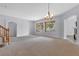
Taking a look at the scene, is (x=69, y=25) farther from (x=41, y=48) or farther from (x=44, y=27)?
(x=41, y=48)

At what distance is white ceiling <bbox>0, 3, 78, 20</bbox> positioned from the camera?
2.51 metres

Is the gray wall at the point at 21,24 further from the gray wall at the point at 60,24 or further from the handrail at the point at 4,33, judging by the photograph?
the gray wall at the point at 60,24

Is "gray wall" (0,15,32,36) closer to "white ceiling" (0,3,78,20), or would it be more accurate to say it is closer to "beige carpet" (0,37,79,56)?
"white ceiling" (0,3,78,20)

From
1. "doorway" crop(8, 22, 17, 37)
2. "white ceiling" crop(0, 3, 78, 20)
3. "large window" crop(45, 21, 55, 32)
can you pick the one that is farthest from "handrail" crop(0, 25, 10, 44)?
"large window" crop(45, 21, 55, 32)

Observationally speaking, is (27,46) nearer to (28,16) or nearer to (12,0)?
(28,16)

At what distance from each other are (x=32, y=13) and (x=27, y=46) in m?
0.66

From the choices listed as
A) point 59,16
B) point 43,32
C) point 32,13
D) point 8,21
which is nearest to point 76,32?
point 59,16

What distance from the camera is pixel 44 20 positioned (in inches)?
108

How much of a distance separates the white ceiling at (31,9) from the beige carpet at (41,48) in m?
0.49

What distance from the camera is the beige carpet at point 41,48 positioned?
242 cm

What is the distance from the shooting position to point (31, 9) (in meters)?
2.62

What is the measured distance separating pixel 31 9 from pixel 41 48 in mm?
778

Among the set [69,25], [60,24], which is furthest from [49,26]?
[69,25]

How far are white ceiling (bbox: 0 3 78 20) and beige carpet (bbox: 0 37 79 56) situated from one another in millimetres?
487
